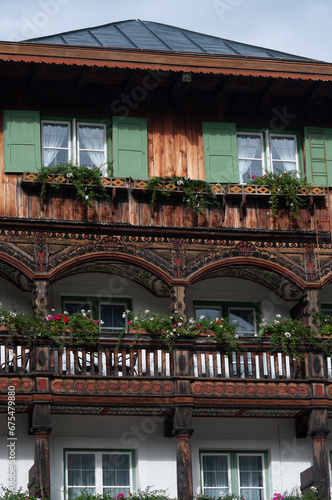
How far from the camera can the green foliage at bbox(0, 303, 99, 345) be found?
24469 mm

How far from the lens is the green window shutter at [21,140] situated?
26.0 m

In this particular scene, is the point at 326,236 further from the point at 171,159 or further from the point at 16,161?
the point at 16,161

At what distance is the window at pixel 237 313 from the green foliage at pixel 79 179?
3407 mm

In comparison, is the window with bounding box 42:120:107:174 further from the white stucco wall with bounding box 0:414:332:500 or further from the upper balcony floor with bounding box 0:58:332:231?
the white stucco wall with bounding box 0:414:332:500

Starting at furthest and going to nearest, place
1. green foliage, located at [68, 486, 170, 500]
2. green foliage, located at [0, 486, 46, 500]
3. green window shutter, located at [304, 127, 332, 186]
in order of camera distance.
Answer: green window shutter, located at [304, 127, 332, 186]
green foliage, located at [68, 486, 170, 500]
green foliage, located at [0, 486, 46, 500]

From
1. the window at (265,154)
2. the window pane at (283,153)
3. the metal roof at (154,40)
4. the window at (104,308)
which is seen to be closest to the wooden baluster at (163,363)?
the window at (104,308)

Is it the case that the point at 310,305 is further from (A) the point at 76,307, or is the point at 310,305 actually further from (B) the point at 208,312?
(A) the point at 76,307

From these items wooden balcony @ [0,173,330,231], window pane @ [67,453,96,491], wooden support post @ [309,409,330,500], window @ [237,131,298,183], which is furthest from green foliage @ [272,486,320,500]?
window @ [237,131,298,183]

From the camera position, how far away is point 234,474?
1022 inches

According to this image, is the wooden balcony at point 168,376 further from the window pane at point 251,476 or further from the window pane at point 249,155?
the window pane at point 249,155

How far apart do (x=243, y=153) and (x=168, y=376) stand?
5627 millimetres

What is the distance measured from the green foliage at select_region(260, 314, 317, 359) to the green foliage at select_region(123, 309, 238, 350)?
A: 77cm

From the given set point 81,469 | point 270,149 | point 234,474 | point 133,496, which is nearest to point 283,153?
point 270,149

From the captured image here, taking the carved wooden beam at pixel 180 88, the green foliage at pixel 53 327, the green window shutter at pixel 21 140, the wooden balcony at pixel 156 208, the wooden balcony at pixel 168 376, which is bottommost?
the wooden balcony at pixel 168 376
